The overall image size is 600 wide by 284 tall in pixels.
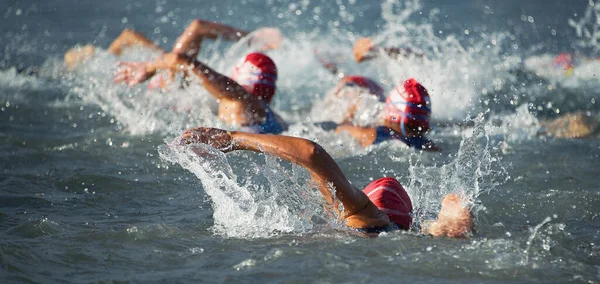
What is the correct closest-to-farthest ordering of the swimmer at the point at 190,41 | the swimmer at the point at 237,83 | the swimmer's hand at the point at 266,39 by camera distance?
1. the swimmer at the point at 237,83
2. the swimmer at the point at 190,41
3. the swimmer's hand at the point at 266,39

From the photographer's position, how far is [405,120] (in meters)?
6.80

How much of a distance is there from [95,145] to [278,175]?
3038 mm

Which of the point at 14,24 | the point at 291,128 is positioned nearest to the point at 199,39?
the point at 291,128

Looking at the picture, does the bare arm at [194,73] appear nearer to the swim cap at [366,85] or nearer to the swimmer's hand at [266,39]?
the swim cap at [366,85]

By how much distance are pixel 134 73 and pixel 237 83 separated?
3.16 feet

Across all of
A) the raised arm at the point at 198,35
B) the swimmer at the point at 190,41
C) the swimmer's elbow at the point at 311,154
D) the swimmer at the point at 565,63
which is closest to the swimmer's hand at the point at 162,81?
the swimmer at the point at 190,41

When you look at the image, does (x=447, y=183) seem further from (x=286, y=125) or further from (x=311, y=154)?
(x=286, y=125)

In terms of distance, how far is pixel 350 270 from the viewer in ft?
13.1

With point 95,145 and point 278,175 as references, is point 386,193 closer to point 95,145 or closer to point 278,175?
point 278,175

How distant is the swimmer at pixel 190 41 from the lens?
8195 millimetres

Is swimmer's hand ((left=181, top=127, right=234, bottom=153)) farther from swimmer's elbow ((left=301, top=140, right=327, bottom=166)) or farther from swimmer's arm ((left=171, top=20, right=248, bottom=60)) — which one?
swimmer's arm ((left=171, top=20, right=248, bottom=60))

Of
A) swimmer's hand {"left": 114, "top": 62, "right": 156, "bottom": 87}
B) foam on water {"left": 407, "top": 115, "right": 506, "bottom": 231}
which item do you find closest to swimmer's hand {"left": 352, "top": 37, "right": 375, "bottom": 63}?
swimmer's hand {"left": 114, "top": 62, "right": 156, "bottom": 87}

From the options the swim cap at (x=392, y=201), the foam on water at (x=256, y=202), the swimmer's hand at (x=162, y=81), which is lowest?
the foam on water at (x=256, y=202)

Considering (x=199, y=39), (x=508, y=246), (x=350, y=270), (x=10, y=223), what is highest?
(x=199, y=39)
